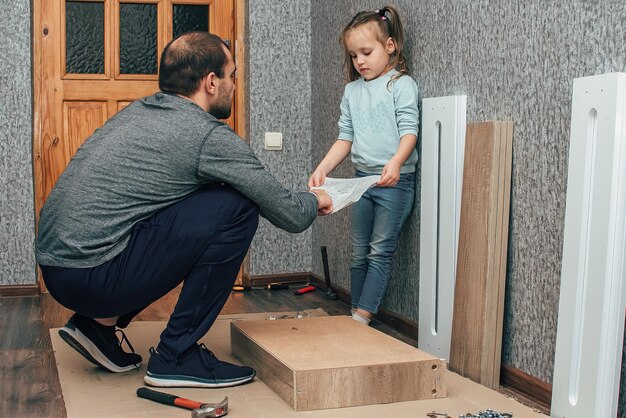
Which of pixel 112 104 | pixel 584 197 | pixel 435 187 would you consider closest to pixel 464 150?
pixel 435 187

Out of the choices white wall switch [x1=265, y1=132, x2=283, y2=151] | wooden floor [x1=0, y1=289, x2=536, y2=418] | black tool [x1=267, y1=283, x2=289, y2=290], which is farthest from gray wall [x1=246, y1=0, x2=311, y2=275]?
wooden floor [x1=0, y1=289, x2=536, y2=418]

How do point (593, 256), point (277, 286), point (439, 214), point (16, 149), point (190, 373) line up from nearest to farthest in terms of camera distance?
1. point (593, 256)
2. point (190, 373)
3. point (439, 214)
4. point (16, 149)
5. point (277, 286)

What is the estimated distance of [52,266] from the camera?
7.15 ft

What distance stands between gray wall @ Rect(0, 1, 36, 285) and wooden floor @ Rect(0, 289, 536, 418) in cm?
17

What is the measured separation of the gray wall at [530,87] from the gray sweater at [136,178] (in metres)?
0.65

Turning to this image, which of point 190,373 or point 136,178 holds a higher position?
point 136,178

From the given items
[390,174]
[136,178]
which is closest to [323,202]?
[390,174]

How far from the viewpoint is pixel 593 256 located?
1867 millimetres

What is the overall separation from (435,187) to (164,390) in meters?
1.02

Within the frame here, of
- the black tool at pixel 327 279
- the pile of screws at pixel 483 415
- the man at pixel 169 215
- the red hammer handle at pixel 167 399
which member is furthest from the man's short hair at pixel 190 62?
the black tool at pixel 327 279

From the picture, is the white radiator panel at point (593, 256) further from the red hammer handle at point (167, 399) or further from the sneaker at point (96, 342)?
the sneaker at point (96, 342)

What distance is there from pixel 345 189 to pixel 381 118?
0.44 meters

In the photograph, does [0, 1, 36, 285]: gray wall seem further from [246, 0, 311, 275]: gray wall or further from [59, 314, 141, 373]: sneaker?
[59, 314, 141, 373]: sneaker

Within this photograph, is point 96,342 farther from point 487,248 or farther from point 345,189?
point 487,248
